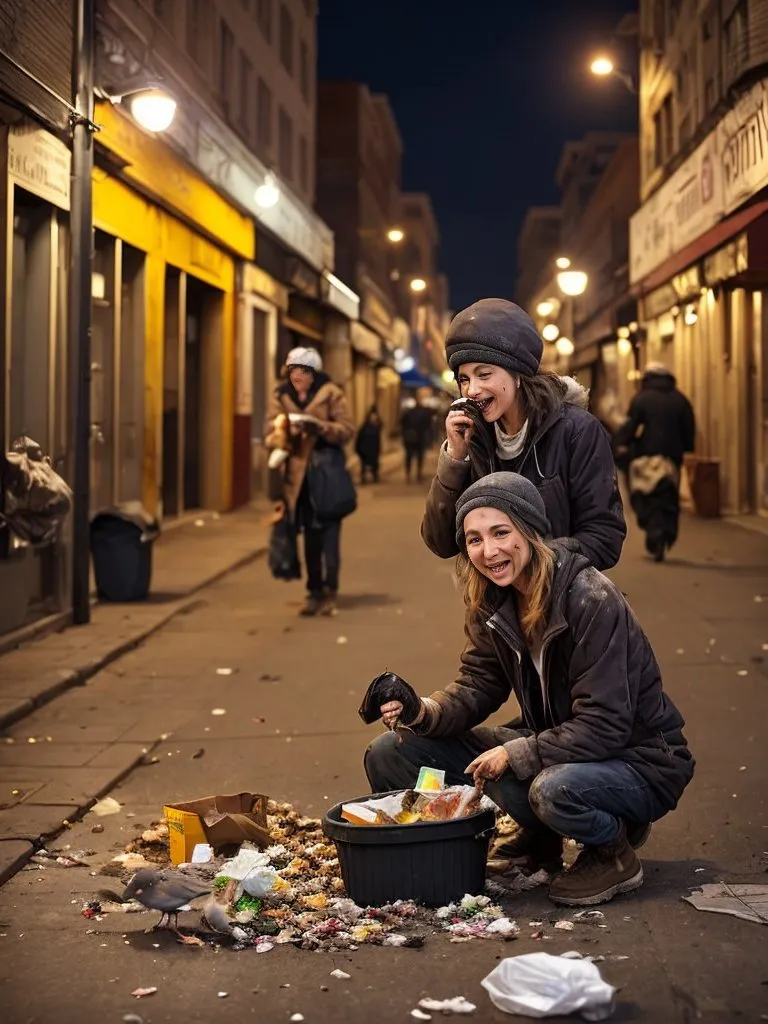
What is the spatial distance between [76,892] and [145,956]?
0.81 metres

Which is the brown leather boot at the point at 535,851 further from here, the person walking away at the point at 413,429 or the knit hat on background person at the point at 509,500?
the person walking away at the point at 413,429

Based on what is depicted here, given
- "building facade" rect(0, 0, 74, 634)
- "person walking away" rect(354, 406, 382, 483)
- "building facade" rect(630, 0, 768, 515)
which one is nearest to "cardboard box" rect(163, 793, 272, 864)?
"building facade" rect(0, 0, 74, 634)

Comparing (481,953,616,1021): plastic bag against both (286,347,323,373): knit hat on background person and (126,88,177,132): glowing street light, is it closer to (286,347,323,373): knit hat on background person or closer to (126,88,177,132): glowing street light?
(286,347,323,373): knit hat on background person

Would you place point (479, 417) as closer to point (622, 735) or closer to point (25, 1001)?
point (622, 735)

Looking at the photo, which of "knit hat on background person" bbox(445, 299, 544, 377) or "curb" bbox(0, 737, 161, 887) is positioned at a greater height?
"knit hat on background person" bbox(445, 299, 544, 377)

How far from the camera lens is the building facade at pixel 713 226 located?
738 inches

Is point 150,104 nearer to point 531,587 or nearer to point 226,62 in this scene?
point 531,587

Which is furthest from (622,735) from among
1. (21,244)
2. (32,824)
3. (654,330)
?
(654,330)

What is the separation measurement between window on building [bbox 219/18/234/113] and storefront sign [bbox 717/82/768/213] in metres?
8.03

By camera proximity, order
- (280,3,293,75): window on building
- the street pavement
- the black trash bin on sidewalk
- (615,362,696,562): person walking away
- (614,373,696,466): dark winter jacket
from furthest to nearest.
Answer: (280,3,293,75): window on building
(614,373,696,466): dark winter jacket
(615,362,696,562): person walking away
the black trash bin on sidewalk
the street pavement

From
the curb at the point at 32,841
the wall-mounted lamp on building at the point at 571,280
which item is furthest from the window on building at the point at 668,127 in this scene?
the curb at the point at 32,841

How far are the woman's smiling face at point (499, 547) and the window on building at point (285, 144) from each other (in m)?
28.2

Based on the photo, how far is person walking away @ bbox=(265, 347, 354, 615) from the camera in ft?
41.2

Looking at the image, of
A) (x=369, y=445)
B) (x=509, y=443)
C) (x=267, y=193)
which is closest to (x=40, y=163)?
(x=509, y=443)
